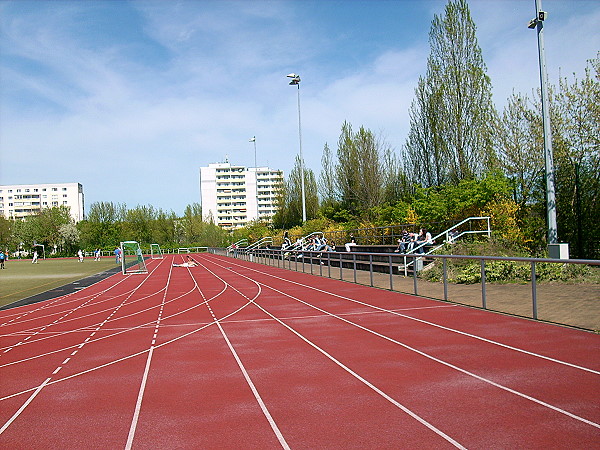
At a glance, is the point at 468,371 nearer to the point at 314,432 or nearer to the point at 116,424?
the point at 314,432

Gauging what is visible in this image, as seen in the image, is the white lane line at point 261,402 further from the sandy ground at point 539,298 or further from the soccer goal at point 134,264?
the soccer goal at point 134,264

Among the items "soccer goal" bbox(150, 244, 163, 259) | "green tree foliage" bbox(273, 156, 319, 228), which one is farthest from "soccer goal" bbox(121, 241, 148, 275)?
"soccer goal" bbox(150, 244, 163, 259)

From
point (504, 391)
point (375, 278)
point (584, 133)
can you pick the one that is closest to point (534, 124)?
point (584, 133)

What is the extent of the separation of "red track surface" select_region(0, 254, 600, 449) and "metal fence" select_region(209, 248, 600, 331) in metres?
0.62

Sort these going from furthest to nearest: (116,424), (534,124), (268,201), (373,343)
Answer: (268,201)
(534,124)
(373,343)
(116,424)

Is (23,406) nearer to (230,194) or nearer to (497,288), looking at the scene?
(497,288)

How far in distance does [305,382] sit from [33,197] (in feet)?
515

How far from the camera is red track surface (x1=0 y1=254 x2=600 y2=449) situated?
4.52 m

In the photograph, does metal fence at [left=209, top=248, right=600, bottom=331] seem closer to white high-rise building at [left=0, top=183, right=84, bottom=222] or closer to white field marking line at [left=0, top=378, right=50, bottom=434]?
white field marking line at [left=0, top=378, right=50, bottom=434]

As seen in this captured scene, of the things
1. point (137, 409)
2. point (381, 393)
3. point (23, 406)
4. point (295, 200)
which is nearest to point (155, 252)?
point (295, 200)

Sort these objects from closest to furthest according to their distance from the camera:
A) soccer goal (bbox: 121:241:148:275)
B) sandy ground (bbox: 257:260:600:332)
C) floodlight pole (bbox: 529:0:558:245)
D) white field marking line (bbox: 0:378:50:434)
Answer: white field marking line (bbox: 0:378:50:434) → sandy ground (bbox: 257:260:600:332) → floodlight pole (bbox: 529:0:558:245) → soccer goal (bbox: 121:241:148:275)

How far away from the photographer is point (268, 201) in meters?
133

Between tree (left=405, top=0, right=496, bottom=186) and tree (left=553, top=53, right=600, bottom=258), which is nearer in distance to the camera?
tree (left=553, top=53, right=600, bottom=258)

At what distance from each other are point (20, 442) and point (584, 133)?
65.6 feet
